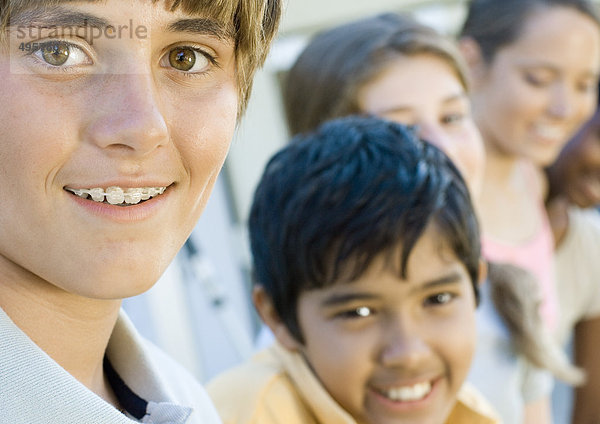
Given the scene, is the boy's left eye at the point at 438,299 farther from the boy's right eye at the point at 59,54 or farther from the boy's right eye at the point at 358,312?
the boy's right eye at the point at 59,54

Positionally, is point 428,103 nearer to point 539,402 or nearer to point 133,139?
point 539,402

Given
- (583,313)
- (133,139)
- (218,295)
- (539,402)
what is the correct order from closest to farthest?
1. (133,139)
2. (539,402)
3. (583,313)
4. (218,295)

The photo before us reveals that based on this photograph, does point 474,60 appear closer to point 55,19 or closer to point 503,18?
point 503,18

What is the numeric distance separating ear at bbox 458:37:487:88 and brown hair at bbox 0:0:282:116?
1.75 metres

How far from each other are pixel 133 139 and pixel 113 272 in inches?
6.2

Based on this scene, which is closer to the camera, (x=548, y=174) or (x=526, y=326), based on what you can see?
(x=526, y=326)

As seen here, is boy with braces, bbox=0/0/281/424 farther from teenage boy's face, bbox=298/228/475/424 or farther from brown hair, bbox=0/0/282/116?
teenage boy's face, bbox=298/228/475/424

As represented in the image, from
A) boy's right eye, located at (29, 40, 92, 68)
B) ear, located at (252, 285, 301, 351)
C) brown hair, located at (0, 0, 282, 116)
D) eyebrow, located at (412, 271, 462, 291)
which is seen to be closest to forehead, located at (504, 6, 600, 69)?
eyebrow, located at (412, 271, 462, 291)

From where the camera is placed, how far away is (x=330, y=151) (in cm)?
175

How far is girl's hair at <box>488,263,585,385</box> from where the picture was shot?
2254 millimetres

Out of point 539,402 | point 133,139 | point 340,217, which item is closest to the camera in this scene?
point 133,139

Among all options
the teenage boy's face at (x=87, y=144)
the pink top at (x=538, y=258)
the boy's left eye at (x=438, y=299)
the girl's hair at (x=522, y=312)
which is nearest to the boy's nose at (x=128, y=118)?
the teenage boy's face at (x=87, y=144)

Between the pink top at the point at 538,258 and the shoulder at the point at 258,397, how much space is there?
1067 mm

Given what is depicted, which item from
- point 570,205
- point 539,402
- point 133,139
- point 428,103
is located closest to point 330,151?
point 428,103
